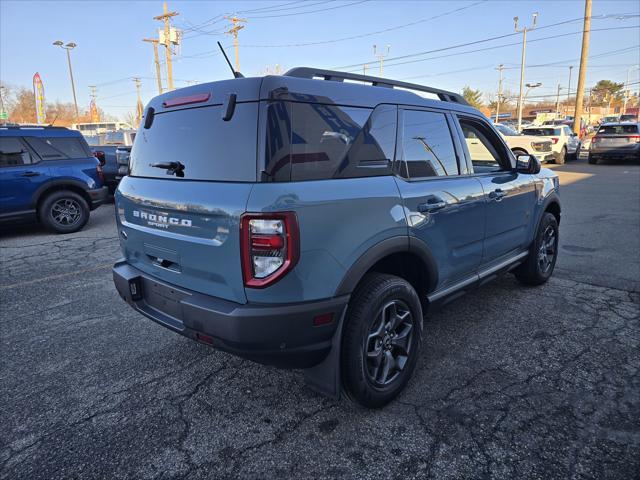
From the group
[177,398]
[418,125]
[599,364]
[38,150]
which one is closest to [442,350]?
[599,364]

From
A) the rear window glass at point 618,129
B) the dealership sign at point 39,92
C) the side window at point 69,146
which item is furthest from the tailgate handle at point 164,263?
the dealership sign at point 39,92

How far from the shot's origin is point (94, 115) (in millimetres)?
56188

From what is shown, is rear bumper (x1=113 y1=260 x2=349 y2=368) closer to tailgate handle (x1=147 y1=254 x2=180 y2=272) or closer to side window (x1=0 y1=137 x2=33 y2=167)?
tailgate handle (x1=147 y1=254 x2=180 y2=272)

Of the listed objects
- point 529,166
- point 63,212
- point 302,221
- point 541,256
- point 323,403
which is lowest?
point 323,403

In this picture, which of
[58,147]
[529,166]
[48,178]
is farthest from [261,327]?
[58,147]

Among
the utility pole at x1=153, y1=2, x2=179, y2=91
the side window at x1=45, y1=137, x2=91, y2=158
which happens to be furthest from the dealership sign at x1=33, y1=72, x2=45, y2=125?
the side window at x1=45, y1=137, x2=91, y2=158

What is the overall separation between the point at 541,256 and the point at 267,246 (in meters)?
3.80

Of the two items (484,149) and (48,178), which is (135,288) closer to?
(484,149)

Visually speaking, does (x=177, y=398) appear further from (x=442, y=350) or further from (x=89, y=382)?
(x=442, y=350)

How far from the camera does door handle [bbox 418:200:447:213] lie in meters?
2.83

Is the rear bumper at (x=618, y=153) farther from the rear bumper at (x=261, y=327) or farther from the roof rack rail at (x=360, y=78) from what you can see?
the rear bumper at (x=261, y=327)

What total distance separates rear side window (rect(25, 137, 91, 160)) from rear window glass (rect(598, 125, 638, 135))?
2001 centimetres

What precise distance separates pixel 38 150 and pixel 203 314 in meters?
7.28

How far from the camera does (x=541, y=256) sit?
4785 millimetres
